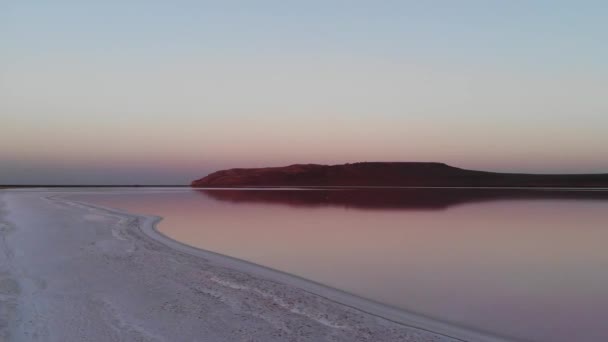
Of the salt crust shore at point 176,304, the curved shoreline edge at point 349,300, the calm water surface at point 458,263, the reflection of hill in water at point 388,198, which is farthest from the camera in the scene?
the reflection of hill in water at point 388,198

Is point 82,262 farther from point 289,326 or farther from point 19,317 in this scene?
point 289,326

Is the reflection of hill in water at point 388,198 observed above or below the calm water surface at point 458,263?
above

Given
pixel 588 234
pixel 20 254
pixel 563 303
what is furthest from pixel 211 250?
pixel 588 234

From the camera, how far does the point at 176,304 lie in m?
5.68

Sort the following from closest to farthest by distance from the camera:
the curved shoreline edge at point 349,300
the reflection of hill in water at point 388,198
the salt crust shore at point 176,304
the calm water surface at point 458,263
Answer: the salt crust shore at point 176,304
the curved shoreline edge at point 349,300
the calm water surface at point 458,263
the reflection of hill in water at point 388,198

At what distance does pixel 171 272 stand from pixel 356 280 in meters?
2.94

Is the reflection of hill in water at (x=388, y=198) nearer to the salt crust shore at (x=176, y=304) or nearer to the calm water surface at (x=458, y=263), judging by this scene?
the calm water surface at (x=458, y=263)

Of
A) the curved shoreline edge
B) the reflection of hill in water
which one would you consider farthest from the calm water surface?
→ the reflection of hill in water

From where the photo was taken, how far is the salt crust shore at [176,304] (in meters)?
4.66

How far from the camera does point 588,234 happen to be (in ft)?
42.1

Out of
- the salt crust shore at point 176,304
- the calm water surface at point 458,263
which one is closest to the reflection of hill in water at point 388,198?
the calm water surface at point 458,263

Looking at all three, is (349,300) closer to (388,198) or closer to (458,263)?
(458,263)

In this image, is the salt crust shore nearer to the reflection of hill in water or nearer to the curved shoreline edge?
the curved shoreline edge

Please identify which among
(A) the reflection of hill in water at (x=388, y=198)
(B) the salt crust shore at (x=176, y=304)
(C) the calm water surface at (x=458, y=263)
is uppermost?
(A) the reflection of hill in water at (x=388, y=198)
